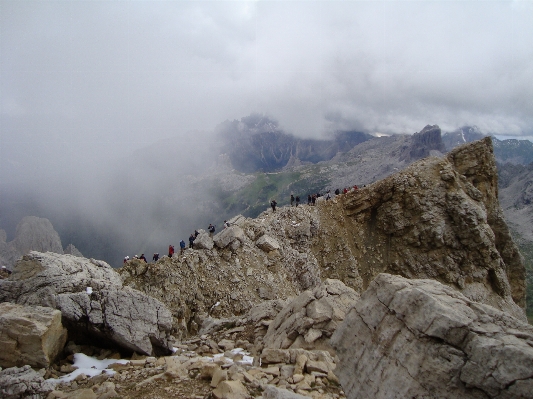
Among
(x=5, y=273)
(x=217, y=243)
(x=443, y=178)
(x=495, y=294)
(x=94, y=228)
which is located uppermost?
(x=443, y=178)

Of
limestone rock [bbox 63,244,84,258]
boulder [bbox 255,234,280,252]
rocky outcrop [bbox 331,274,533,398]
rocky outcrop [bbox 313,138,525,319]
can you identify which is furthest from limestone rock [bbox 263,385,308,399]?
limestone rock [bbox 63,244,84,258]

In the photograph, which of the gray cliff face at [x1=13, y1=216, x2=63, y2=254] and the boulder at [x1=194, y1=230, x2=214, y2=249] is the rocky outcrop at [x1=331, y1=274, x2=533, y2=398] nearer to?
the boulder at [x1=194, y1=230, x2=214, y2=249]

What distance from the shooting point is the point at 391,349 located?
34.0ft

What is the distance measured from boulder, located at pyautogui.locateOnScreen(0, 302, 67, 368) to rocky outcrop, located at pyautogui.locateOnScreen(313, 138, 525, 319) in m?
41.1

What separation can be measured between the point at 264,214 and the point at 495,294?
41.3 m

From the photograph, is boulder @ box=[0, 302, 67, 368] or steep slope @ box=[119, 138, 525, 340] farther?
steep slope @ box=[119, 138, 525, 340]

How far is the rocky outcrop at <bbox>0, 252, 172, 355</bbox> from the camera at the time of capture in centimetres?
1795

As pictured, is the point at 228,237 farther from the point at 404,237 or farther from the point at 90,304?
the point at 404,237

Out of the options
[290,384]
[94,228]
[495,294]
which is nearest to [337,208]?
[495,294]

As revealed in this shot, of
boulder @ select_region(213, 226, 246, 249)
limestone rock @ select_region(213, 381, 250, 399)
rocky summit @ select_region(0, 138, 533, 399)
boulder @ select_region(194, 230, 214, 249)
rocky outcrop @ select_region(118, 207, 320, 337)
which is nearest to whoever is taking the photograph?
rocky summit @ select_region(0, 138, 533, 399)

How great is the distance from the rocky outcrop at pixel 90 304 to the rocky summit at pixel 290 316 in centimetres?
8

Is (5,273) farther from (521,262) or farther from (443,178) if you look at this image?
(521,262)

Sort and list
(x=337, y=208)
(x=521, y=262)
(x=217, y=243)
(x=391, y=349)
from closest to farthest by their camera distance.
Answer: (x=391, y=349) → (x=217, y=243) → (x=337, y=208) → (x=521, y=262)

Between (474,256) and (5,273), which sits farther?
(474,256)
